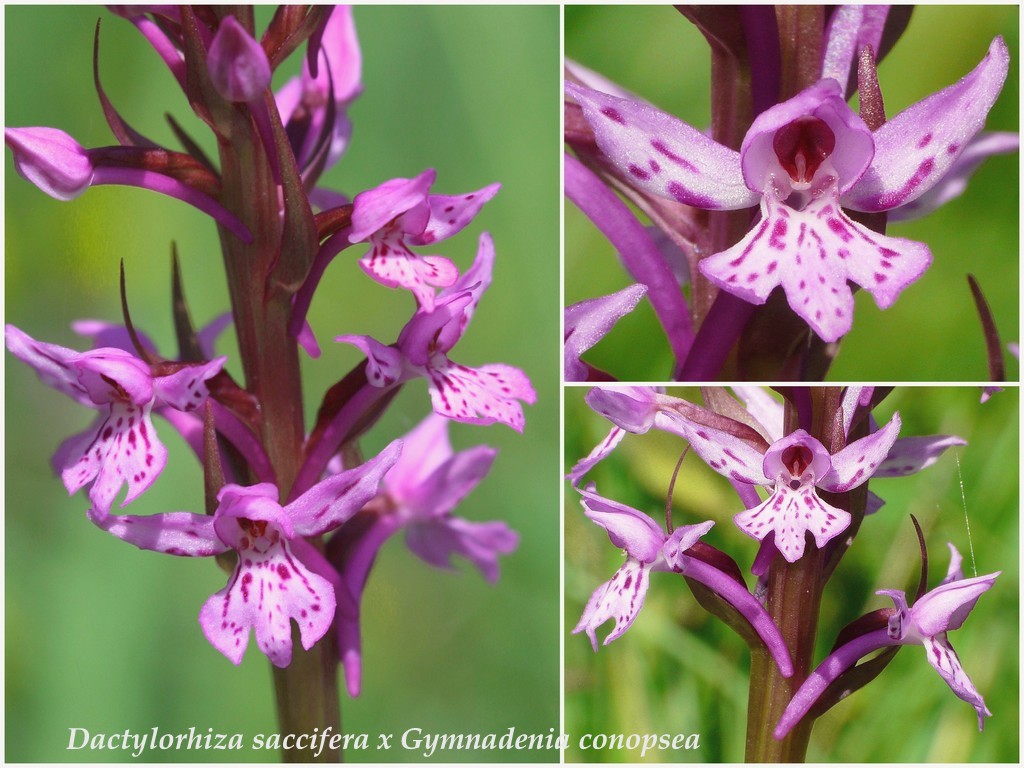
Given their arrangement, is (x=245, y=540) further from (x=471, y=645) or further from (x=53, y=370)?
(x=471, y=645)

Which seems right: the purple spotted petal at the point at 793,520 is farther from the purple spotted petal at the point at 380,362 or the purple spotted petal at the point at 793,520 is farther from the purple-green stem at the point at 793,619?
A: the purple spotted petal at the point at 380,362

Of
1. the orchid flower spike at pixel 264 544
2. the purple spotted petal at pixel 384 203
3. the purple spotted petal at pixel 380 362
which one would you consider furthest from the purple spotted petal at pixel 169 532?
the purple spotted petal at pixel 384 203

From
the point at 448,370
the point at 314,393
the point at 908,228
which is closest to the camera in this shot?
the point at 448,370

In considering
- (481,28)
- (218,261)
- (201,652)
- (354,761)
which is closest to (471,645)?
(354,761)

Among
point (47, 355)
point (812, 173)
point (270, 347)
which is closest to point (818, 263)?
point (812, 173)

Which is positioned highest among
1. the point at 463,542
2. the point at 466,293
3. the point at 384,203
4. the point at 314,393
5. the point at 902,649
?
the point at 384,203

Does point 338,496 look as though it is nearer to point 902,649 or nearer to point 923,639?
point 923,639
